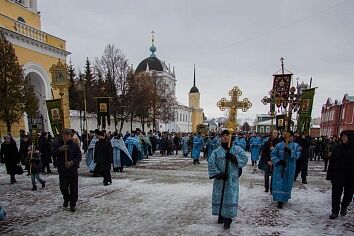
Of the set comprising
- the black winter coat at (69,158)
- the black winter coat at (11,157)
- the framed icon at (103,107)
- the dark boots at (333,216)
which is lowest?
the dark boots at (333,216)

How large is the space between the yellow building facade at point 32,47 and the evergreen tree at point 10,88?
235cm

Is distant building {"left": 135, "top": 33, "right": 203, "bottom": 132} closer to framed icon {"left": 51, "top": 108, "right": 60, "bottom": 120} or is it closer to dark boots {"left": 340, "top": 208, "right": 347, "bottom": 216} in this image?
framed icon {"left": 51, "top": 108, "right": 60, "bottom": 120}

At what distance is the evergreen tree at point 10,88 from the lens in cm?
1745

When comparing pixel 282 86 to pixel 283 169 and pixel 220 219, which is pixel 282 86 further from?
pixel 220 219

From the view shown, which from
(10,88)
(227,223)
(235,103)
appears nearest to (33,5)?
(10,88)

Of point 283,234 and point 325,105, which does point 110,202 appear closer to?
point 283,234

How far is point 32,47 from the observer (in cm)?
2234

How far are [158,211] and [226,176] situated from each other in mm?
1941

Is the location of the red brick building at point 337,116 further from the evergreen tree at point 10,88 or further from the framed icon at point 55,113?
the framed icon at point 55,113

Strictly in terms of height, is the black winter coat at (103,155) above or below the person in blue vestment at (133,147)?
above

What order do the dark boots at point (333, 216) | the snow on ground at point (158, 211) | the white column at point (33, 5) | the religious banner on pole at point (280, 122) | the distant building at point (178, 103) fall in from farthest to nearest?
1. the distant building at point (178, 103)
2. the white column at point (33, 5)
3. the religious banner on pole at point (280, 122)
4. the dark boots at point (333, 216)
5. the snow on ground at point (158, 211)

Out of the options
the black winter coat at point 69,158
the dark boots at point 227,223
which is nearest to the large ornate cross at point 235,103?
the black winter coat at point 69,158

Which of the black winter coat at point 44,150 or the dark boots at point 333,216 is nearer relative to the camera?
the dark boots at point 333,216

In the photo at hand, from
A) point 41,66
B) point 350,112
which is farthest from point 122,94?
point 350,112
